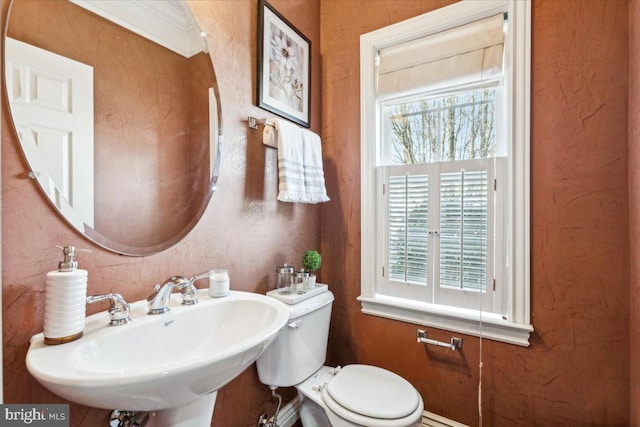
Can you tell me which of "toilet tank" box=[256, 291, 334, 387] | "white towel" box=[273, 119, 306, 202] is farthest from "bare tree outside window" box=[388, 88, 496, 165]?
"toilet tank" box=[256, 291, 334, 387]

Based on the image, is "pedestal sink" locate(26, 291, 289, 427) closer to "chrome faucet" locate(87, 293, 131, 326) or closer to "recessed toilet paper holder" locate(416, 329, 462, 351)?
"chrome faucet" locate(87, 293, 131, 326)

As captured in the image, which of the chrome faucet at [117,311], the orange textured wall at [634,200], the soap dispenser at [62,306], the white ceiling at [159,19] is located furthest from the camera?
the orange textured wall at [634,200]

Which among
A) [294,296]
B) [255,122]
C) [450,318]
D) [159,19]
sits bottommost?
[450,318]

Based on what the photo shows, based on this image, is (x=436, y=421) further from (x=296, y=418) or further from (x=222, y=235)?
(x=222, y=235)

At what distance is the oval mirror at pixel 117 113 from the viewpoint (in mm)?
711

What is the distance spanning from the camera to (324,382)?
1290 mm

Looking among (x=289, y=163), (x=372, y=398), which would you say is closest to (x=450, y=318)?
(x=372, y=398)

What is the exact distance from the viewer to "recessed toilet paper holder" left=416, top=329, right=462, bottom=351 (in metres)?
1.37

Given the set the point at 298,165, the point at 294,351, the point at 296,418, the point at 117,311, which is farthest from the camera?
the point at 296,418

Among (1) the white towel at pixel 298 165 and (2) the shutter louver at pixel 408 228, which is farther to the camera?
(2) the shutter louver at pixel 408 228

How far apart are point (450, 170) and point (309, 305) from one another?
0.94 m

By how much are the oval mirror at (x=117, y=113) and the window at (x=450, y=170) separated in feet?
2.98
